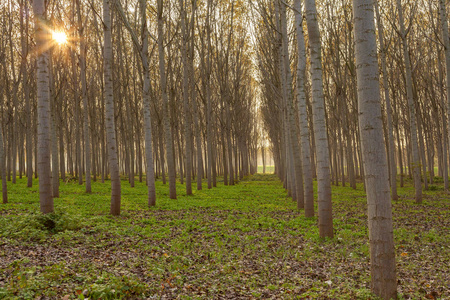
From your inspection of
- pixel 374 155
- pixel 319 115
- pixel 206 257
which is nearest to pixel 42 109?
pixel 206 257

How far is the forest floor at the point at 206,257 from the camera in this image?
3.98m

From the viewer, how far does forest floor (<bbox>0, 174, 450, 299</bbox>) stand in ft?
13.1

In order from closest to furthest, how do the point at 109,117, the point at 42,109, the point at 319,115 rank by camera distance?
the point at 319,115 → the point at 42,109 → the point at 109,117

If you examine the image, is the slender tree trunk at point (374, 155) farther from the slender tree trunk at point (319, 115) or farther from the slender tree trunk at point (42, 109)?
the slender tree trunk at point (42, 109)

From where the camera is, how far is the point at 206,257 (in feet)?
18.5

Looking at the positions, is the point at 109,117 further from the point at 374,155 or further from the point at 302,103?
the point at 374,155

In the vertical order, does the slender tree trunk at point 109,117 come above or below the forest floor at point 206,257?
above

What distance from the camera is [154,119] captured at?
27281 mm

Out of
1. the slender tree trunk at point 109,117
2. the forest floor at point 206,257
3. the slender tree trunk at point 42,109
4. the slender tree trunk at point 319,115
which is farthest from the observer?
the slender tree trunk at point 109,117

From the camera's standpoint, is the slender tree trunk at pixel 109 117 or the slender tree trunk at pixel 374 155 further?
the slender tree trunk at pixel 109 117

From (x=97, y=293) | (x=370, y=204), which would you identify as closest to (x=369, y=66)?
(x=370, y=204)

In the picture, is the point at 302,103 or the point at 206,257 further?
the point at 302,103

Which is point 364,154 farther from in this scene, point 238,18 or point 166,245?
point 238,18

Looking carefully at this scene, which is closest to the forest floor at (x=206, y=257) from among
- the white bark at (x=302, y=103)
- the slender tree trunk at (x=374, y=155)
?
the slender tree trunk at (x=374, y=155)
